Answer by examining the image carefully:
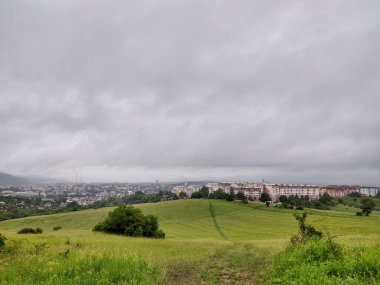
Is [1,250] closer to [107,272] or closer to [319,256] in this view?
[107,272]

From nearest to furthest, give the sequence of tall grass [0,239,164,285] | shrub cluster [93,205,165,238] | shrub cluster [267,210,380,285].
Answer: tall grass [0,239,164,285] < shrub cluster [267,210,380,285] < shrub cluster [93,205,165,238]

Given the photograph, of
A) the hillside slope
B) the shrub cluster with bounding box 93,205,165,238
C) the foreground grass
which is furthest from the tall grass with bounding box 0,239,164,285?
the hillside slope

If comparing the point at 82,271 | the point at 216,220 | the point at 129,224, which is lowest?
the point at 216,220

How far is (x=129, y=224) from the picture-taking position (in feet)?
140

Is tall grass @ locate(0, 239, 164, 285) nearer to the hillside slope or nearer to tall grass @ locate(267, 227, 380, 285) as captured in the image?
tall grass @ locate(267, 227, 380, 285)

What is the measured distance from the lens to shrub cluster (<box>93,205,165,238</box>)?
1658 inches

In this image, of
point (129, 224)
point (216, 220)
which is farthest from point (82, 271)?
point (216, 220)

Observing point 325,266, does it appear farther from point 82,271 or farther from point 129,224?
point 129,224

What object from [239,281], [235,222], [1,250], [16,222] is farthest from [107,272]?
[16,222]

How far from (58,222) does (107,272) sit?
285 feet

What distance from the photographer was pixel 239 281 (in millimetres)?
11578

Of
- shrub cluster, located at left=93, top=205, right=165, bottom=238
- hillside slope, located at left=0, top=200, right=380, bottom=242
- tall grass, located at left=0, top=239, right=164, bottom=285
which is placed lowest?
hillside slope, located at left=0, top=200, right=380, bottom=242

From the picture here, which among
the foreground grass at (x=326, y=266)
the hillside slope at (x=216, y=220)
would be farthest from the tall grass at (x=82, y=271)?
the hillside slope at (x=216, y=220)

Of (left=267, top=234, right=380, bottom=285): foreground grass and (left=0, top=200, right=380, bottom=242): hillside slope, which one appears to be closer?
(left=267, top=234, right=380, bottom=285): foreground grass
